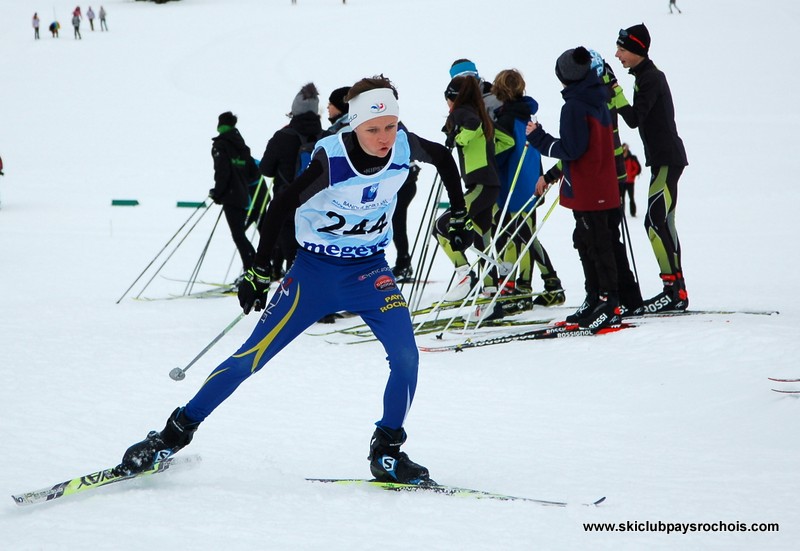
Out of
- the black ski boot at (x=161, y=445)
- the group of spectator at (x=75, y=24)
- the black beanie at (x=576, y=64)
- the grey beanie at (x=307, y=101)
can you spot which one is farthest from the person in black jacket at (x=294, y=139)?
the group of spectator at (x=75, y=24)

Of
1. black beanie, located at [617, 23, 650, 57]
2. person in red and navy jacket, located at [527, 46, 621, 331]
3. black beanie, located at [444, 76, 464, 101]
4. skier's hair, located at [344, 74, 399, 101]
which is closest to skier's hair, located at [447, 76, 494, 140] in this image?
black beanie, located at [444, 76, 464, 101]

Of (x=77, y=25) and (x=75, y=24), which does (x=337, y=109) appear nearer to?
(x=75, y=24)

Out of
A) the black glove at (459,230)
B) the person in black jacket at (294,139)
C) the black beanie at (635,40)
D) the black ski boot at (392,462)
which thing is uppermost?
the black beanie at (635,40)

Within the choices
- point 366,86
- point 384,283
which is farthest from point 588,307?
point 366,86

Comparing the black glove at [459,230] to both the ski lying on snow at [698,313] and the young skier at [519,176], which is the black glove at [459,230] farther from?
the ski lying on snow at [698,313]

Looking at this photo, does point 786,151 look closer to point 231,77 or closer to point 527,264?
point 527,264

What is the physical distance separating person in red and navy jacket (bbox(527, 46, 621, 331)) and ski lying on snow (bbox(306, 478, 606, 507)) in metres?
2.85

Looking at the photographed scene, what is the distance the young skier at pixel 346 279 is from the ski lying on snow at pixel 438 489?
1.8 inches

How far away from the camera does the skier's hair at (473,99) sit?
22.3ft

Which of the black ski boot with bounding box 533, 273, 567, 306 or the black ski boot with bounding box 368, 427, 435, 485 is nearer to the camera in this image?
the black ski boot with bounding box 368, 427, 435, 485

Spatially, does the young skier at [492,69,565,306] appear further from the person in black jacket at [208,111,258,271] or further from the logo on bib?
the logo on bib

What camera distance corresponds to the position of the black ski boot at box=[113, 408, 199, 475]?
3709mm

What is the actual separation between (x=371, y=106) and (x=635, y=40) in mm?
3365

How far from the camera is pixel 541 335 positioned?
6.29 meters
